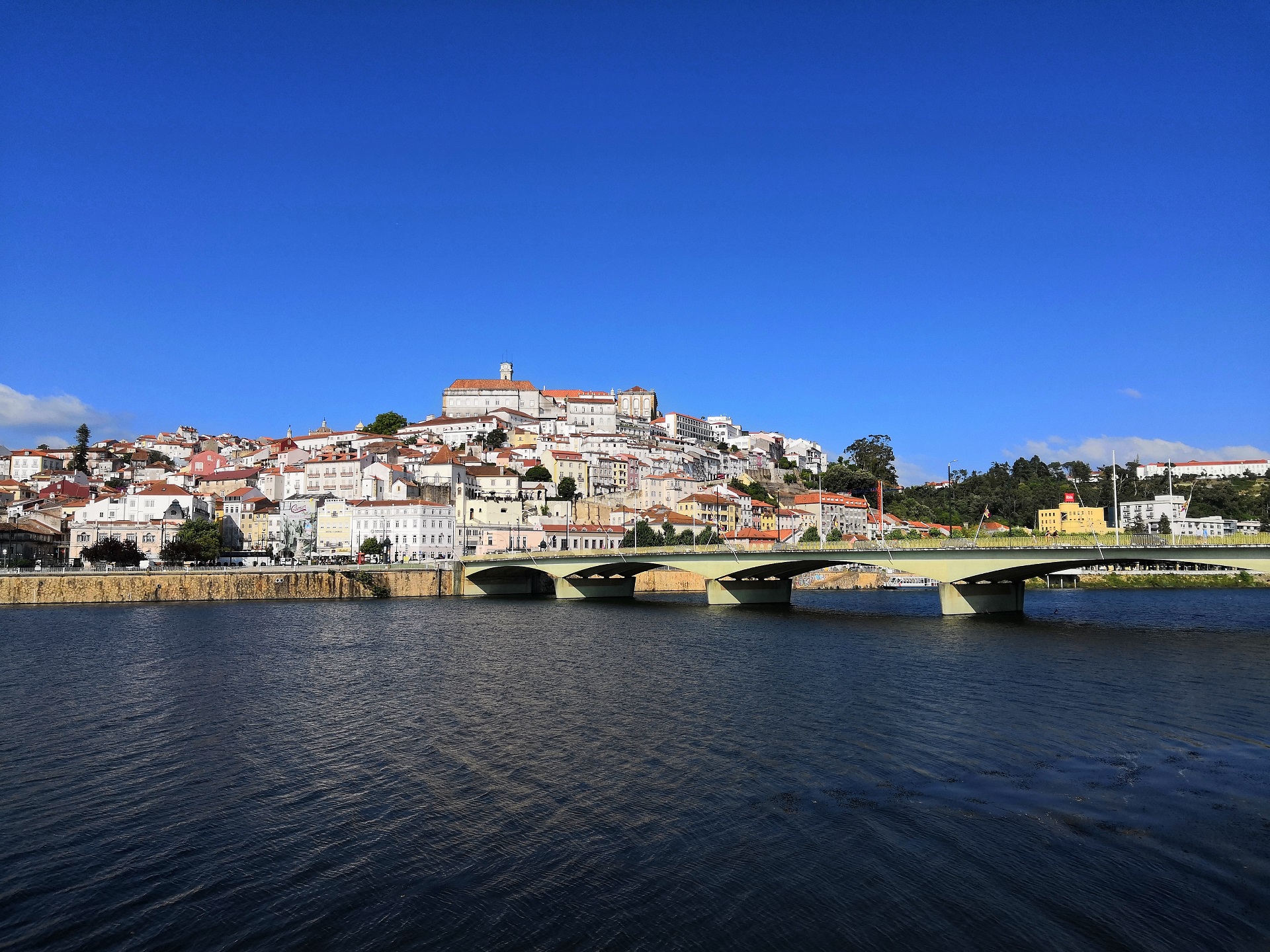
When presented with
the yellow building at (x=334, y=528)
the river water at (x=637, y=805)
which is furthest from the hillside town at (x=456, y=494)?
the river water at (x=637, y=805)

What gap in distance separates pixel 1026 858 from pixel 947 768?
4960 mm

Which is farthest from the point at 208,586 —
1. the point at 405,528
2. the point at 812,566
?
the point at 812,566

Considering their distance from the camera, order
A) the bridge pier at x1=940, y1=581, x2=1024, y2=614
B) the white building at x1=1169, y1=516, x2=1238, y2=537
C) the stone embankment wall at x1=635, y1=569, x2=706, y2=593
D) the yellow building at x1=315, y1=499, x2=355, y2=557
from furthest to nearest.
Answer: the white building at x1=1169, y1=516, x2=1238, y2=537 < the yellow building at x1=315, y1=499, x2=355, y2=557 < the stone embankment wall at x1=635, y1=569, x2=706, y2=593 < the bridge pier at x1=940, y1=581, x2=1024, y2=614

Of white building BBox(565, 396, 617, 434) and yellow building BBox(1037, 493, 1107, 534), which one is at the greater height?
white building BBox(565, 396, 617, 434)

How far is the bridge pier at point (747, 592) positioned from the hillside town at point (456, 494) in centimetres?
940

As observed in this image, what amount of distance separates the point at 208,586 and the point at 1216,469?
196 meters

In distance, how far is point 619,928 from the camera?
10812mm

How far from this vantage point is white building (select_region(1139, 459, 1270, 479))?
180 m

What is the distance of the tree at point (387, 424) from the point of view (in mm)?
167000

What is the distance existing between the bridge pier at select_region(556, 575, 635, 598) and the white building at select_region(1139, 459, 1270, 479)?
142515 mm

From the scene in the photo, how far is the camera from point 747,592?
2670 inches

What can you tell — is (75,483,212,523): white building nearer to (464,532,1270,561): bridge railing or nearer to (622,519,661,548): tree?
(622,519,661,548): tree

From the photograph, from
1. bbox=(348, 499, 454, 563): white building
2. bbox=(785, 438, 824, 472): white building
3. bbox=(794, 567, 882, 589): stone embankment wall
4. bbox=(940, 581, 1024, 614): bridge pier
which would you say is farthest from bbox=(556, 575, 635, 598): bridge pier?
bbox=(785, 438, 824, 472): white building

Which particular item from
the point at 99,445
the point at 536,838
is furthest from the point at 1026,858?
the point at 99,445
